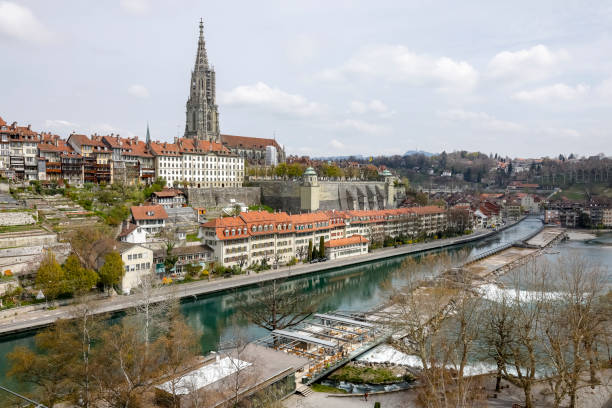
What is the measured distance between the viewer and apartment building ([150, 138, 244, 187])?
178ft

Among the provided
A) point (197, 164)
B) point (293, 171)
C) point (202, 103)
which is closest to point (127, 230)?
point (197, 164)

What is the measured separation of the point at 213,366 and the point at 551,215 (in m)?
84.7

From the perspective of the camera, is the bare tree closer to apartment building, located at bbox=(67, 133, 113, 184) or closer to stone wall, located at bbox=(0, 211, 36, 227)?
stone wall, located at bbox=(0, 211, 36, 227)

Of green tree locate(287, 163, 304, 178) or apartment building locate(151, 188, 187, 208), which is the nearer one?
apartment building locate(151, 188, 187, 208)

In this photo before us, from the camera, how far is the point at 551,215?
275 feet

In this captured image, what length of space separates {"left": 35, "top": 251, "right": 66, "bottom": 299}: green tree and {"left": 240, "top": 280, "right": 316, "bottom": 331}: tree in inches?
428

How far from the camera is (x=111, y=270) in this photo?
27922 mm

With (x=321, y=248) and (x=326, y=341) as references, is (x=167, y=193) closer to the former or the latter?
(x=321, y=248)

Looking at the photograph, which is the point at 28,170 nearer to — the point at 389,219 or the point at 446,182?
the point at 389,219

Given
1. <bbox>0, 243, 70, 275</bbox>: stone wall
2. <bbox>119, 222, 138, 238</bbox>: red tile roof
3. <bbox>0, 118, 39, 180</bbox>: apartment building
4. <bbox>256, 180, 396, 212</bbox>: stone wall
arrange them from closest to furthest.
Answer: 1. <bbox>0, 243, 70, 275</bbox>: stone wall
2. <bbox>119, 222, 138, 238</bbox>: red tile roof
3. <bbox>0, 118, 39, 180</bbox>: apartment building
4. <bbox>256, 180, 396, 212</bbox>: stone wall

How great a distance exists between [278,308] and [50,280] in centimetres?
1351

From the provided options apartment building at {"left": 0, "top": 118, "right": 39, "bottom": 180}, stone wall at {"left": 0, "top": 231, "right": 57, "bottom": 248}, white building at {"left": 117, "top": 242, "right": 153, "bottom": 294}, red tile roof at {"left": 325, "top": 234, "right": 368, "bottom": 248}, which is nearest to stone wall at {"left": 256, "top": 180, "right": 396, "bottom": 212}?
red tile roof at {"left": 325, "top": 234, "right": 368, "bottom": 248}

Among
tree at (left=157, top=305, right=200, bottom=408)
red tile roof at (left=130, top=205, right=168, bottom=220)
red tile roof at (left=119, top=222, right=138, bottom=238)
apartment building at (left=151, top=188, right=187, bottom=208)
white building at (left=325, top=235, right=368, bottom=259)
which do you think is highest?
apartment building at (left=151, top=188, right=187, bottom=208)

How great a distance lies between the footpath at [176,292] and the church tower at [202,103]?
3623 cm
